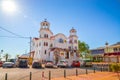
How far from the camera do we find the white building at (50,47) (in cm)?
5053

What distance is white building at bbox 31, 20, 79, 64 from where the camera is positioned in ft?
166

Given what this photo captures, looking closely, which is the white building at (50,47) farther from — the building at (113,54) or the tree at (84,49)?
the tree at (84,49)

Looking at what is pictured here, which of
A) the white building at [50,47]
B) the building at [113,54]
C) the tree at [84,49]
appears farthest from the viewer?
the tree at [84,49]

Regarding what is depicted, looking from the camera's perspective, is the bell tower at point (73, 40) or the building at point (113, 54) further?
the bell tower at point (73, 40)

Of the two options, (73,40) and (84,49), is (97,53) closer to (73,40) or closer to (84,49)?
(84,49)

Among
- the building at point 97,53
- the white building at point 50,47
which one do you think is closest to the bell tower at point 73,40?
the white building at point 50,47

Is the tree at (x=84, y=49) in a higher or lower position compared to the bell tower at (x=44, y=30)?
lower

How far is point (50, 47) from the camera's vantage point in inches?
2099

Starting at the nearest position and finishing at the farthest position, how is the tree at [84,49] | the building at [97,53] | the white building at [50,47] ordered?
the white building at [50,47], the building at [97,53], the tree at [84,49]

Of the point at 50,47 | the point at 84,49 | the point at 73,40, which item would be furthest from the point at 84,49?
the point at 50,47

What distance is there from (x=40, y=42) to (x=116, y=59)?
28.3m

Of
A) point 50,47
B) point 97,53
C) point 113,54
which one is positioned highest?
point 50,47

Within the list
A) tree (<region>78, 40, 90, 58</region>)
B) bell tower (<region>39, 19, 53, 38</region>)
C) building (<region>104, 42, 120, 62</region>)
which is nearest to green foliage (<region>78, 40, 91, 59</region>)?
tree (<region>78, 40, 90, 58</region>)

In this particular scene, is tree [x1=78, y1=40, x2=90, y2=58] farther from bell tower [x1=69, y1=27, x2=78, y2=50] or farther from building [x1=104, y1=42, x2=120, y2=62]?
bell tower [x1=69, y1=27, x2=78, y2=50]
